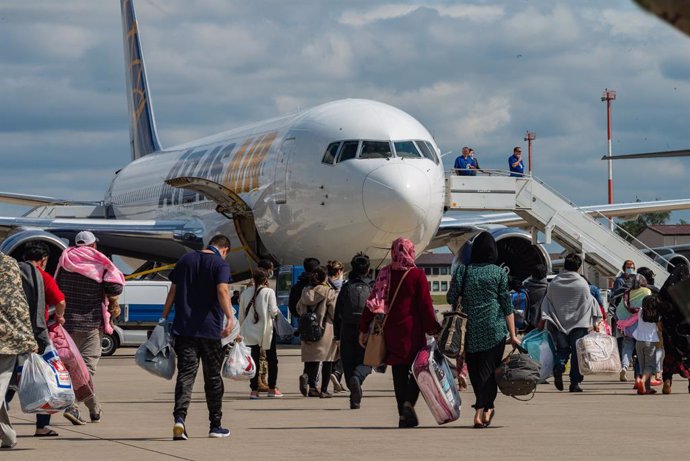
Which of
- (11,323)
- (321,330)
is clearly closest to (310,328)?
(321,330)

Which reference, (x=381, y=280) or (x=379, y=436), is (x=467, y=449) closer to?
(x=379, y=436)

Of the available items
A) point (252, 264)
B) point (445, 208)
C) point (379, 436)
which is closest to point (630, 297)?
point (379, 436)

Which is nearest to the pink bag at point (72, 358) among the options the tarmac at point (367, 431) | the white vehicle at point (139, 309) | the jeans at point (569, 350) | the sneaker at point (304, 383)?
the tarmac at point (367, 431)

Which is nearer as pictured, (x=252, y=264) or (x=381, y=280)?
(x=381, y=280)

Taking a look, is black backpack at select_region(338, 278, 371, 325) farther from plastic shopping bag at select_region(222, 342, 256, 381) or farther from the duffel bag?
the duffel bag

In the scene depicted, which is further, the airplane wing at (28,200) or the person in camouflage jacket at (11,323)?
the airplane wing at (28,200)

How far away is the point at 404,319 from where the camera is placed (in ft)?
31.7

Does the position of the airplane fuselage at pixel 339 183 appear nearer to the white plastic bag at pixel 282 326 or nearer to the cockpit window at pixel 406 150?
the cockpit window at pixel 406 150

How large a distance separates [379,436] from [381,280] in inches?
59.4

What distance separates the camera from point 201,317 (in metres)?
8.81

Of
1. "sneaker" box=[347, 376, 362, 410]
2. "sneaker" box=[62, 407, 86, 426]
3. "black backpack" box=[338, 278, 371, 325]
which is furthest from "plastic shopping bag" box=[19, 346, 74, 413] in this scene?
"black backpack" box=[338, 278, 371, 325]

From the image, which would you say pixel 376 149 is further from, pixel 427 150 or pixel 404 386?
pixel 404 386

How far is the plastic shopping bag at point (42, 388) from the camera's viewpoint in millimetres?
8344

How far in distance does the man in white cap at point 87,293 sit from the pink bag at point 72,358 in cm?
39
